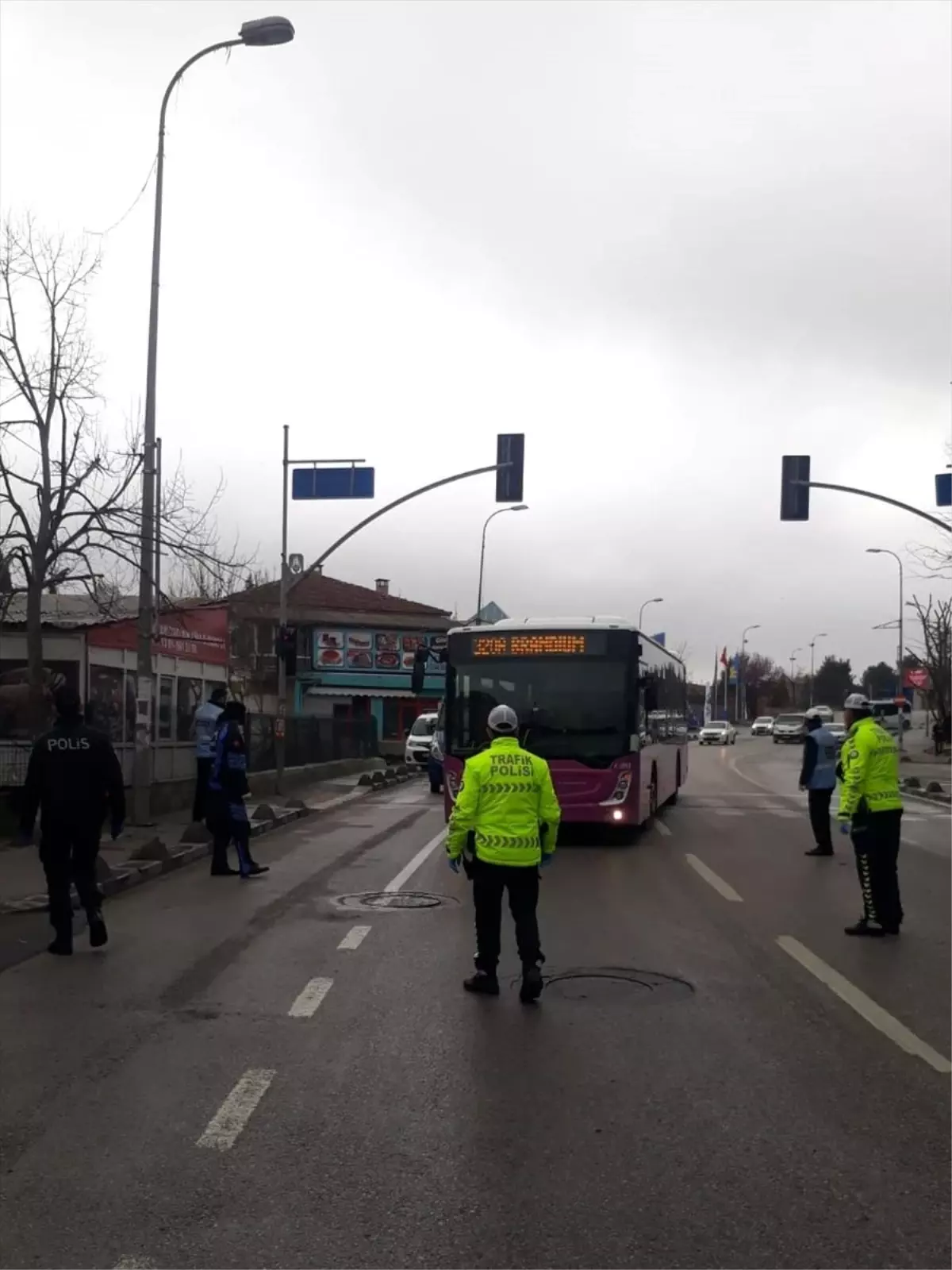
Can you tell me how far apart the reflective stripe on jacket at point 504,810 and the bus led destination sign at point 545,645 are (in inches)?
398

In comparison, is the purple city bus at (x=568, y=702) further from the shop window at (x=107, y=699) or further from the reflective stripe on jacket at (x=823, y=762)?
the shop window at (x=107, y=699)

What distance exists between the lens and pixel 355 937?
1022 cm

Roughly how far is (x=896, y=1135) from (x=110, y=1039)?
400cm

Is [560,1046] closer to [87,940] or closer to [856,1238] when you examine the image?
[856,1238]

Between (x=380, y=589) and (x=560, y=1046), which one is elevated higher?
(x=380, y=589)

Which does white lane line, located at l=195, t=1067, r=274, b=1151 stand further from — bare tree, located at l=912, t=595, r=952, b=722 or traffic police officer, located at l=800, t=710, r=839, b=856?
bare tree, located at l=912, t=595, r=952, b=722

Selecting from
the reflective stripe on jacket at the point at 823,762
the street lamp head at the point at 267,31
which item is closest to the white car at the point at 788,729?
the reflective stripe on jacket at the point at 823,762

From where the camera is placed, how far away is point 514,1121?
18.2 feet

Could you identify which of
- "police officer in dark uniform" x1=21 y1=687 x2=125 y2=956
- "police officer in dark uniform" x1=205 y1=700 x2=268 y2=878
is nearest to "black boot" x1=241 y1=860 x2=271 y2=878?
"police officer in dark uniform" x1=205 y1=700 x2=268 y2=878

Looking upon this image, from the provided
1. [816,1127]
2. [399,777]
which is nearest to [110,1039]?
[816,1127]

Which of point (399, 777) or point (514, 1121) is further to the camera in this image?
point (399, 777)

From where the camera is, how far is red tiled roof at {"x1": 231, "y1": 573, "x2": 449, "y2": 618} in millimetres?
66500

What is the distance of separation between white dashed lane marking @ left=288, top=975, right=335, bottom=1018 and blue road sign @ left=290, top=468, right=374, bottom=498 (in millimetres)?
16492

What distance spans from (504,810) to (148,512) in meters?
11.1
